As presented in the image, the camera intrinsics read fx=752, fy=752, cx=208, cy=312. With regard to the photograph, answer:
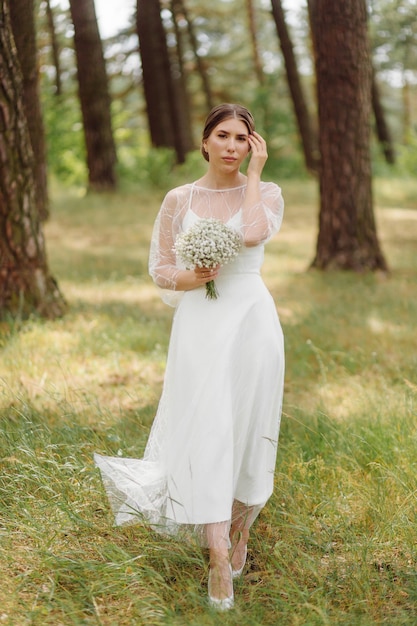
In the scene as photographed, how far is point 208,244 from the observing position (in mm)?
3398

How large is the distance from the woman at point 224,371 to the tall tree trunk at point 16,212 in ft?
12.0

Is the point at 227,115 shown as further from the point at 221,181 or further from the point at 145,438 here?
the point at 145,438

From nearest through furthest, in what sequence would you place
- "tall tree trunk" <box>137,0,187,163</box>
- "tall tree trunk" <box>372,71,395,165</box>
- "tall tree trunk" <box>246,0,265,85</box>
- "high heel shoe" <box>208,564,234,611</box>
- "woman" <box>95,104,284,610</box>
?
1. "high heel shoe" <box>208,564,234,611</box>
2. "woman" <box>95,104,284,610</box>
3. "tall tree trunk" <box>137,0,187,163</box>
4. "tall tree trunk" <box>372,71,395,165</box>
5. "tall tree trunk" <box>246,0,265,85</box>

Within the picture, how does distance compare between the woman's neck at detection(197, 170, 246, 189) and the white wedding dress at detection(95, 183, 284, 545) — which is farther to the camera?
the woman's neck at detection(197, 170, 246, 189)

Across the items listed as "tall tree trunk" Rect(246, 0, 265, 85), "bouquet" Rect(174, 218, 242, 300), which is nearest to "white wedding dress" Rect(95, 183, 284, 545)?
"bouquet" Rect(174, 218, 242, 300)

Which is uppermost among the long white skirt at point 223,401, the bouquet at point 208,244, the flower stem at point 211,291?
the bouquet at point 208,244

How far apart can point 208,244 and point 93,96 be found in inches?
577

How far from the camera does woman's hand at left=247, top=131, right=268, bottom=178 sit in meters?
3.62

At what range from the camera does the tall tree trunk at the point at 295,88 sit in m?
20.5

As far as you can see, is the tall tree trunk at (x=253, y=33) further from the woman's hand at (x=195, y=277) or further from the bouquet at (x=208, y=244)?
the bouquet at (x=208, y=244)

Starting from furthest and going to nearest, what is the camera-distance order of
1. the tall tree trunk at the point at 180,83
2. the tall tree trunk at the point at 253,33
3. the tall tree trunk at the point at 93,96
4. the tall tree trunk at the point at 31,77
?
the tall tree trunk at the point at 253,33
the tall tree trunk at the point at 180,83
the tall tree trunk at the point at 93,96
the tall tree trunk at the point at 31,77

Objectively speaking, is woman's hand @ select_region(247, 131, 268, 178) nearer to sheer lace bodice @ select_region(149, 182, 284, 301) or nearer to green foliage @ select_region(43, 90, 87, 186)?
sheer lace bodice @ select_region(149, 182, 284, 301)

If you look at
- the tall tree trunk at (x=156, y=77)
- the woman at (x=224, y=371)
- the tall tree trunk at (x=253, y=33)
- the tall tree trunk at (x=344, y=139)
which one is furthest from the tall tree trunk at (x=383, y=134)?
the woman at (x=224, y=371)

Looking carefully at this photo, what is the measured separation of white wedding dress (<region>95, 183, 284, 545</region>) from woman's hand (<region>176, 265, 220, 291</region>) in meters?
0.05
